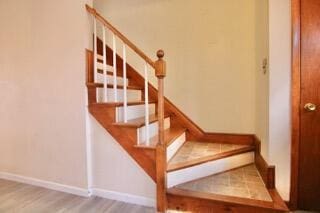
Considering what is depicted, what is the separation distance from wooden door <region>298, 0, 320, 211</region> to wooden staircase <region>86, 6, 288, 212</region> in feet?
0.97

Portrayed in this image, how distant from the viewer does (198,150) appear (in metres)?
2.58

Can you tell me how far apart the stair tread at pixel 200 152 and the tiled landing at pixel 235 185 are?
0.60 ft

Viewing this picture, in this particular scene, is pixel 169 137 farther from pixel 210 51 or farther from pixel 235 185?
pixel 210 51

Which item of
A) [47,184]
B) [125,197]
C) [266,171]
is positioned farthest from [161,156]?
[47,184]

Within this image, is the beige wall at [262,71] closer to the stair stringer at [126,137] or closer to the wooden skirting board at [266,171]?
the wooden skirting board at [266,171]

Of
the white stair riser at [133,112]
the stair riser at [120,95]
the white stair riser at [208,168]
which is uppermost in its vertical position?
the stair riser at [120,95]

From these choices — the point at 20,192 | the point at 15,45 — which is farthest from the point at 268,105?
the point at 15,45

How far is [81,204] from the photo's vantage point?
225cm

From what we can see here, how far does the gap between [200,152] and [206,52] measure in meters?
1.31

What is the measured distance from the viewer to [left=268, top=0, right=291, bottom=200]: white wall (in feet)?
6.40

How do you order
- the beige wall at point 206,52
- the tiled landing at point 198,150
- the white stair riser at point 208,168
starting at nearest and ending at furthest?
1. the white stair riser at point 208,168
2. the tiled landing at point 198,150
3. the beige wall at point 206,52

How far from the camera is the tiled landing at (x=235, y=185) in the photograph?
1.90 meters

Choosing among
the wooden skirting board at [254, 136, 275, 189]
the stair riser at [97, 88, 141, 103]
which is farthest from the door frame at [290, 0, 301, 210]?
the stair riser at [97, 88, 141, 103]

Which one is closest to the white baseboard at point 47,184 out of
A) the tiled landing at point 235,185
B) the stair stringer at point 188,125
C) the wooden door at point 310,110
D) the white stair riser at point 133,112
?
the white stair riser at point 133,112
